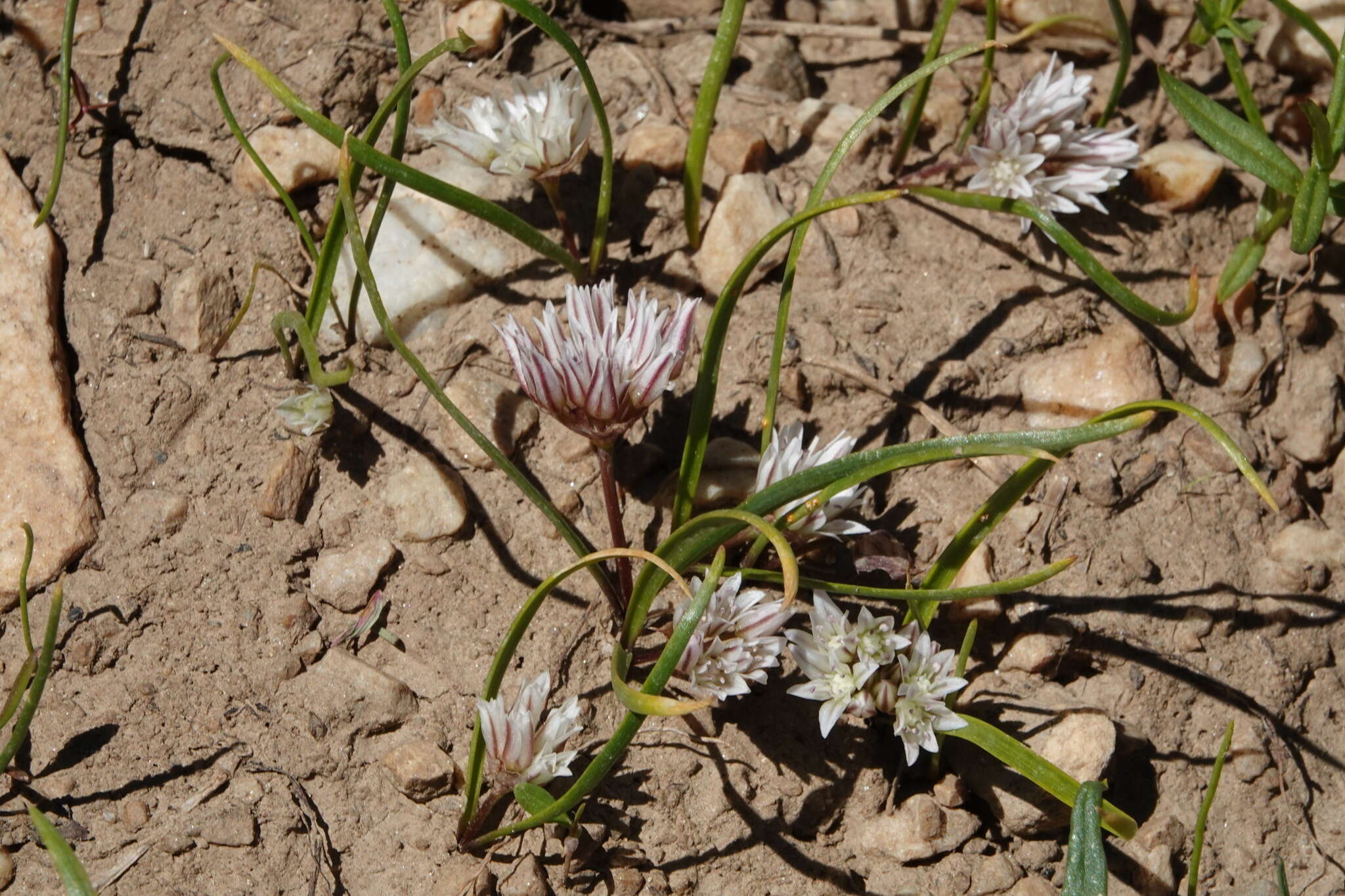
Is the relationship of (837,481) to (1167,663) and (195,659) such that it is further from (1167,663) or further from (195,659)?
(195,659)

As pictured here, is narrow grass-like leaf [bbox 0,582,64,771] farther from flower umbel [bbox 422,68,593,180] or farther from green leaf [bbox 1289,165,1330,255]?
green leaf [bbox 1289,165,1330,255]

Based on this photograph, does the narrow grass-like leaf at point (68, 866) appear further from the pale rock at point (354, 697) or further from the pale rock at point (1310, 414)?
the pale rock at point (1310, 414)

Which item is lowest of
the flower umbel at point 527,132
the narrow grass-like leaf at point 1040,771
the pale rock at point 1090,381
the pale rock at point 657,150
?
the narrow grass-like leaf at point 1040,771

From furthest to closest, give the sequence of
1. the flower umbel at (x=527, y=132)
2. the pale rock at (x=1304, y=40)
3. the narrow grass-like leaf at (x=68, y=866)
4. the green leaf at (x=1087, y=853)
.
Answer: the pale rock at (x=1304, y=40)
the flower umbel at (x=527, y=132)
the green leaf at (x=1087, y=853)
the narrow grass-like leaf at (x=68, y=866)

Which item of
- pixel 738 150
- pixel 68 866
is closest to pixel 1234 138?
pixel 738 150

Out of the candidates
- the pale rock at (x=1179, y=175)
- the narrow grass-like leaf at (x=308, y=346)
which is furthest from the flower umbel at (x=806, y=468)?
the pale rock at (x=1179, y=175)

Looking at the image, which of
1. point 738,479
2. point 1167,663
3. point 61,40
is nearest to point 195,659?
point 738,479
